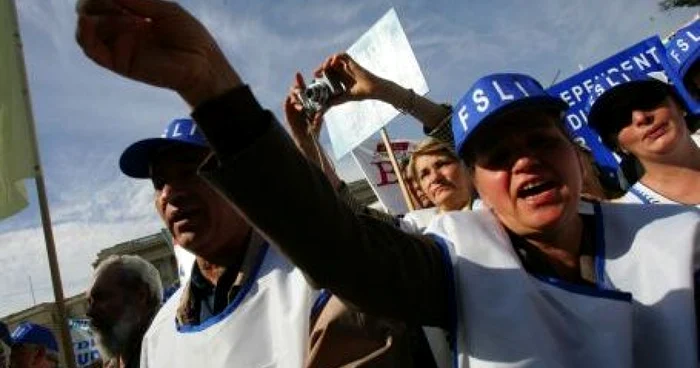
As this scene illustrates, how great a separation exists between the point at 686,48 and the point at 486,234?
201cm

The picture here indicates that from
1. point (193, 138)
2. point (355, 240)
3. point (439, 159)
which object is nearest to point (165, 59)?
point (355, 240)

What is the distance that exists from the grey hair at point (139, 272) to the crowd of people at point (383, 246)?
126cm

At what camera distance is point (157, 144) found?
8.63ft

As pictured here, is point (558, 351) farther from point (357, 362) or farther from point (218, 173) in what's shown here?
point (218, 173)

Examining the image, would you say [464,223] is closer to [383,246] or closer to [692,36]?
[383,246]

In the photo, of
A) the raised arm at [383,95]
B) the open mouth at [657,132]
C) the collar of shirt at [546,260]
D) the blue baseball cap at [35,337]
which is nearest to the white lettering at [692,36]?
the open mouth at [657,132]

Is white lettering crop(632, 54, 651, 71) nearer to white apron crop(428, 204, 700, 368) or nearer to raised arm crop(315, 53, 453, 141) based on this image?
raised arm crop(315, 53, 453, 141)

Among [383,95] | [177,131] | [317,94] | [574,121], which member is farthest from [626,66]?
[177,131]

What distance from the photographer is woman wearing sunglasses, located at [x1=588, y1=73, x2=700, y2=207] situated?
288 cm

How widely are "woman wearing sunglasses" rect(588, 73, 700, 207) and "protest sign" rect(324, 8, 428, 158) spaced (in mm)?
1808

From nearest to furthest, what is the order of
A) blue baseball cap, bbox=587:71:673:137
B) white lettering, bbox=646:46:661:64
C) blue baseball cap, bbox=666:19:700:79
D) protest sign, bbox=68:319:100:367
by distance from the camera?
1. blue baseball cap, bbox=587:71:673:137
2. blue baseball cap, bbox=666:19:700:79
3. white lettering, bbox=646:46:661:64
4. protest sign, bbox=68:319:100:367

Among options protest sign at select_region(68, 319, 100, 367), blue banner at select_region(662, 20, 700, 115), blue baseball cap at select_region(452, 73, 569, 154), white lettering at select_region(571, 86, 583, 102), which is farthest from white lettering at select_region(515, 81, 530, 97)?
protest sign at select_region(68, 319, 100, 367)

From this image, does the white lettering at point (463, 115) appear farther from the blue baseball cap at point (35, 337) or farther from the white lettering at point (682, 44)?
the blue baseball cap at point (35, 337)

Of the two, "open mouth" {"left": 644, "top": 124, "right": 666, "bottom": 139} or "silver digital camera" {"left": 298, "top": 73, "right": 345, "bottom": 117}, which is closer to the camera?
"silver digital camera" {"left": 298, "top": 73, "right": 345, "bottom": 117}
